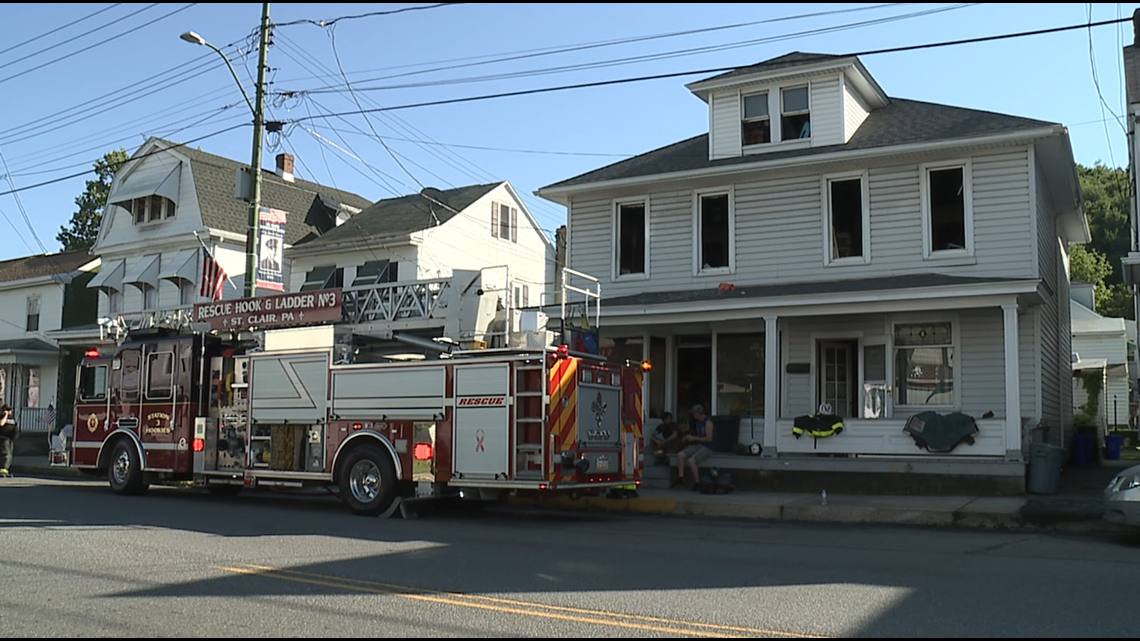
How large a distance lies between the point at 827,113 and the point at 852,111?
2.51 feet

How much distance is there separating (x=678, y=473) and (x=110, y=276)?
78.5 feet

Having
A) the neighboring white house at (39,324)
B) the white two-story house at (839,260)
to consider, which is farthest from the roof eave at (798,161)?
the neighboring white house at (39,324)

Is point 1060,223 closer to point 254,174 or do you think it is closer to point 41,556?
point 254,174

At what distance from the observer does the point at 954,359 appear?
1808cm

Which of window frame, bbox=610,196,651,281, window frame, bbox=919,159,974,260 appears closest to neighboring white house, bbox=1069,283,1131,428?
window frame, bbox=919,159,974,260

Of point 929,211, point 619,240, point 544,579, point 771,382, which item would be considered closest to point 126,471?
point 619,240

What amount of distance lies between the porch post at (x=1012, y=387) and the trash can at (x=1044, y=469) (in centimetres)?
30

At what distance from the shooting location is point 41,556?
32.1 ft

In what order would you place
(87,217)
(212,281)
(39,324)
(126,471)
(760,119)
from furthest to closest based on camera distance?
(87,217)
(39,324)
(212,281)
(760,119)
(126,471)

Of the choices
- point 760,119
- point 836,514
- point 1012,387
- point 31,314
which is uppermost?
point 760,119

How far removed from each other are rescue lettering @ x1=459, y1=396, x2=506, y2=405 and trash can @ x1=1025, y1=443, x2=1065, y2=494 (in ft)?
28.0

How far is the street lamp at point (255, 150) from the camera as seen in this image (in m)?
18.9

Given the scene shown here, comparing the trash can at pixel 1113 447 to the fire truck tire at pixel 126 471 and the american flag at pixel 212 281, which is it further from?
the fire truck tire at pixel 126 471

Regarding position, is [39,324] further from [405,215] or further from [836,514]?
[836,514]
